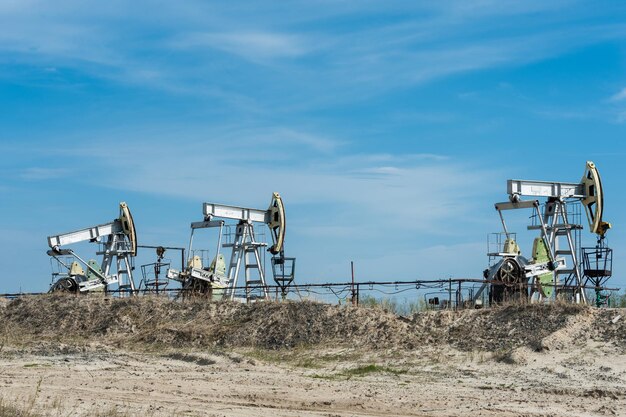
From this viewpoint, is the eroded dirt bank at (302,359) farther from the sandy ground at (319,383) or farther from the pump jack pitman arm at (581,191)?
the pump jack pitman arm at (581,191)

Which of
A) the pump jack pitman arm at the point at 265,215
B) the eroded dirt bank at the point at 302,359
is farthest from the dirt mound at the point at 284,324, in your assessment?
the pump jack pitman arm at the point at 265,215

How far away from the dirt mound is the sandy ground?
0.83 metres

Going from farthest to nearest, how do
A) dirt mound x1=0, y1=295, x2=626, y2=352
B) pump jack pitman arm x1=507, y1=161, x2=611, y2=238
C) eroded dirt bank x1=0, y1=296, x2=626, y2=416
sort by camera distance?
pump jack pitman arm x1=507, y1=161, x2=611, y2=238 → dirt mound x1=0, y1=295, x2=626, y2=352 → eroded dirt bank x1=0, y1=296, x2=626, y2=416

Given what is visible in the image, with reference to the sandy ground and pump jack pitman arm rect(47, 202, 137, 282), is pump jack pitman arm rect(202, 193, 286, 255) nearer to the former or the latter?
pump jack pitman arm rect(47, 202, 137, 282)

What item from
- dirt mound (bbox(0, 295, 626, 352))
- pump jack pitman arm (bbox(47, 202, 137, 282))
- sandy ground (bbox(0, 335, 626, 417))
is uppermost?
pump jack pitman arm (bbox(47, 202, 137, 282))

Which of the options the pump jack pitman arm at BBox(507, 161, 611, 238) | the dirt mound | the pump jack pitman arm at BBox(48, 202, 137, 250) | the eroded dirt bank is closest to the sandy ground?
the eroded dirt bank

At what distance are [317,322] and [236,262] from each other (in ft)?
36.3

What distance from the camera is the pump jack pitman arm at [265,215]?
115 feet

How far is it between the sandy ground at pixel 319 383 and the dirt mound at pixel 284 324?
2.72 feet

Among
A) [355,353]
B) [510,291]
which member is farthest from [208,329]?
[510,291]

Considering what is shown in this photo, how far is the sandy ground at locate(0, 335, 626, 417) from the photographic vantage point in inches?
588

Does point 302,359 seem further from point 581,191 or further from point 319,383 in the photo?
point 581,191

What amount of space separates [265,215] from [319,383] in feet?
61.0

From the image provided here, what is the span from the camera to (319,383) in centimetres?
1830
